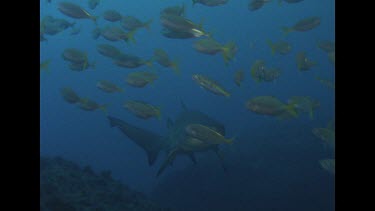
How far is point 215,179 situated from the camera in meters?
12.7

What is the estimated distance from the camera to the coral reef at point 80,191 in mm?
5988

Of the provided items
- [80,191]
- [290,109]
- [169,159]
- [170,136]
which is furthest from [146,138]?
[290,109]

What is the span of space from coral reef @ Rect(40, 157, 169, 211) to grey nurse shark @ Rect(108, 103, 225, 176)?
1.56 m

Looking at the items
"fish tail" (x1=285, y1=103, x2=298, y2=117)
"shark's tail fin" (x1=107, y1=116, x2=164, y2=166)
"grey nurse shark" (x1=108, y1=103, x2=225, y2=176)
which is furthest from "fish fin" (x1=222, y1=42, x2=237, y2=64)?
"shark's tail fin" (x1=107, y1=116, x2=164, y2=166)

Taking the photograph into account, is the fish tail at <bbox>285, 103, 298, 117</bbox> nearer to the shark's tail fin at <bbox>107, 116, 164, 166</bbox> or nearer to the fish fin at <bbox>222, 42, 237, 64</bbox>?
the fish fin at <bbox>222, 42, 237, 64</bbox>

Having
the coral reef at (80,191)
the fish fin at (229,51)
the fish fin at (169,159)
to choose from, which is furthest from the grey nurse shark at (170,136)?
the fish fin at (229,51)

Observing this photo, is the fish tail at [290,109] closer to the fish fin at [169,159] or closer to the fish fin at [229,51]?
the fish fin at [229,51]

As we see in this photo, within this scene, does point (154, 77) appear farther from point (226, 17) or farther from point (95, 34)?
point (226, 17)

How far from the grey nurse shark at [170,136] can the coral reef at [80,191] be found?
61.3 inches

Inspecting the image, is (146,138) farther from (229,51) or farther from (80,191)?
(229,51)

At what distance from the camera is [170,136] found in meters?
9.73

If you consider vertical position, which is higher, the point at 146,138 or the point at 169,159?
the point at 146,138

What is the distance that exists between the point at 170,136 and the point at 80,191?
344 centimetres
